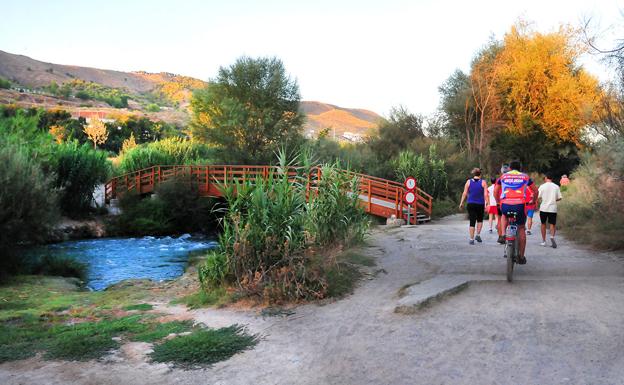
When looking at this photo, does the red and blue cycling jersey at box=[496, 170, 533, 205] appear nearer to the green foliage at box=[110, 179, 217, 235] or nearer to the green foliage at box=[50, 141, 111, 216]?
the green foliage at box=[110, 179, 217, 235]

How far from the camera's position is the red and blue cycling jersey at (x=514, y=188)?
27.2 feet

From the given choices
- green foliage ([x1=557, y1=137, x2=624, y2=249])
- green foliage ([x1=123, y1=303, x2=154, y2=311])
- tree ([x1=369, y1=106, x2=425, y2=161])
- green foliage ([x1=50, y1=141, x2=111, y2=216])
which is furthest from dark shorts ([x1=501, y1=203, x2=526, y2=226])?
tree ([x1=369, y1=106, x2=425, y2=161])

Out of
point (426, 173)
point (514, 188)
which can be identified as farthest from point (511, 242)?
point (426, 173)

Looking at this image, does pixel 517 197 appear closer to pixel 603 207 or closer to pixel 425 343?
pixel 425 343

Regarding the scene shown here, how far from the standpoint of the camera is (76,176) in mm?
26656

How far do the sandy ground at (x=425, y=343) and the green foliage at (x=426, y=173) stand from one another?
17256mm

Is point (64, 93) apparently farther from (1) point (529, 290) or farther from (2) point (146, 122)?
(1) point (529, 290)

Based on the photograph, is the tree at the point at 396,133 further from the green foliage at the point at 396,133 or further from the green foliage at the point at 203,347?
the green foliage at the point at 203,347

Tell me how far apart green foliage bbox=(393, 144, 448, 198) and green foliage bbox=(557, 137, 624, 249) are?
10894 mm

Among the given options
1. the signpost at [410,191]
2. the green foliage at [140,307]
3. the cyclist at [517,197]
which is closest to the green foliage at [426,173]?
the signpost at [410,191]

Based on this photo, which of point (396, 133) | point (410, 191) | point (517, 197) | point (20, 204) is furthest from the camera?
point (396, 133)

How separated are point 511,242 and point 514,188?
0.94 meters

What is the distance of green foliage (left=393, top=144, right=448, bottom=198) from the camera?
25.7 meters

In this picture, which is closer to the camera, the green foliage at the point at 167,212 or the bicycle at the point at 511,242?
the bicycle at the point at 511,242
